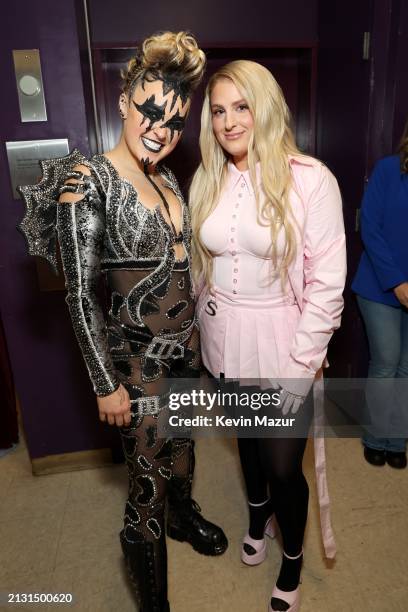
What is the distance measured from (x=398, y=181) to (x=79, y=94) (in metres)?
1.34

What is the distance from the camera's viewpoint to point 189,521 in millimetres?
1993

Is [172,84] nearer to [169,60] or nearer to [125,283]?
[169,60]

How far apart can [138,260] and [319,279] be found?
510 millimetres

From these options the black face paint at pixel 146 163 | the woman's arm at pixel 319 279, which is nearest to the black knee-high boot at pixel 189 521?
the woman's arm at pixel 319 279

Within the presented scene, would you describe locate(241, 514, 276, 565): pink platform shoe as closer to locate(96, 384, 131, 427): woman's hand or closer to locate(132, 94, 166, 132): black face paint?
locate(96, 384, 131, 427): woman's hand

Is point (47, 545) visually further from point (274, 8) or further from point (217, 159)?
point (274, 8)

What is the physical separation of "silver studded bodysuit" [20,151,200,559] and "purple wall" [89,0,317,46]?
4.78 ft

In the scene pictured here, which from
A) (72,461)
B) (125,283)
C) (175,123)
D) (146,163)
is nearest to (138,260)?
(125,283)

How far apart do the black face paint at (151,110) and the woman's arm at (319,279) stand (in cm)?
45

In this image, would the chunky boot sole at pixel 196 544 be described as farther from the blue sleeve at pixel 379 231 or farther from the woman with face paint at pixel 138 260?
the blue sleeve at pixel 379 231

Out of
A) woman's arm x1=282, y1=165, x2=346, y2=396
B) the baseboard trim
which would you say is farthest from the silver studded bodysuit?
the baseboard trim

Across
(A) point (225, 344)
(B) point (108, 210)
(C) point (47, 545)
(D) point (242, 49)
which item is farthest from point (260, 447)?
(D) point (242, 49)

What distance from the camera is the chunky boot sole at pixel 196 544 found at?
Result: 6.33 feet

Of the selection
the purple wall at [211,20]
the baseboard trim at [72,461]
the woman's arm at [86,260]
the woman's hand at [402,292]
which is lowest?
the baseboard trim at [72,461]
